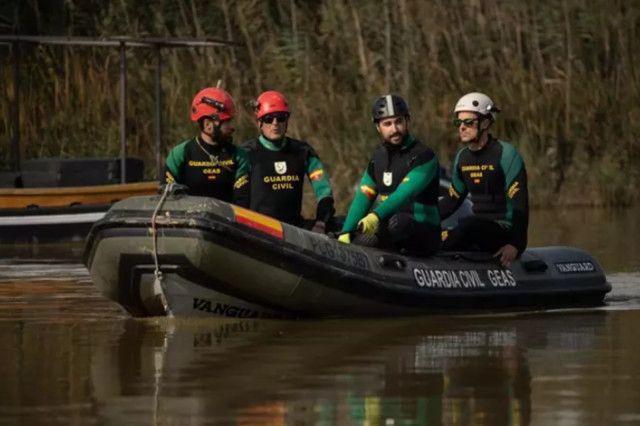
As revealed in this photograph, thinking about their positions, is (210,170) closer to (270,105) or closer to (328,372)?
(270,105)

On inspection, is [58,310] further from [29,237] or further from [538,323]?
[29,237]

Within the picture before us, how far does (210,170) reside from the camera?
16125 millimetres

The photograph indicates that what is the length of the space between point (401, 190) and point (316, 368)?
10.7ft

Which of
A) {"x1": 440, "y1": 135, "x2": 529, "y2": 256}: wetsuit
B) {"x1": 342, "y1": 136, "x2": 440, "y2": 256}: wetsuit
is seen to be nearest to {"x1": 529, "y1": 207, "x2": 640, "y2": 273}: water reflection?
{"x1": 440, "y1": 135, "x2": 529, "y2": 256}: wetsuit

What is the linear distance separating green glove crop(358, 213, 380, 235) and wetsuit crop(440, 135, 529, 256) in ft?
3.49

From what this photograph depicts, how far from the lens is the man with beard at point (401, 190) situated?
15.2 m

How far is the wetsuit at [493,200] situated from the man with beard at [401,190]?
19.1 inches

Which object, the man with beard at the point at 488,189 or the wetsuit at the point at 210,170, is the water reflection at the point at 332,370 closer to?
the man with beard at the point at 488,189

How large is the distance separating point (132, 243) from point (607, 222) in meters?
12.1

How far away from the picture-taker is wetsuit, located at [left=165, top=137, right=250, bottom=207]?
1606 cm

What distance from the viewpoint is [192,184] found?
16.1 m

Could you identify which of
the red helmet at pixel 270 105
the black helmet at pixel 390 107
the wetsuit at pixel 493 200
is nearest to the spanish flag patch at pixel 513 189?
the wetsuit at pixel 493 200

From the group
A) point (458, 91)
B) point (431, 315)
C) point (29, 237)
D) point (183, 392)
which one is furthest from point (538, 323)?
point (458, 91)

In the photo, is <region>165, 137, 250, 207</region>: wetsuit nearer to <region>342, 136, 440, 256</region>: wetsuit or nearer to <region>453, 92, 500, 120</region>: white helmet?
<region>342, 136, 440, 256</region>: wetsuit
